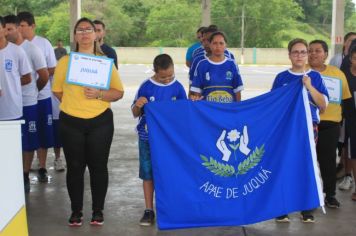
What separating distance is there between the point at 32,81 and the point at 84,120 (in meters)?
1.57

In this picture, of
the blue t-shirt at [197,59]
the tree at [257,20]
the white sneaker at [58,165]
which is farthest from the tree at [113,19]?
the blue t-shirt at [197,59]

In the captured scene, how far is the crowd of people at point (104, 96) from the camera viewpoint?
189 inches

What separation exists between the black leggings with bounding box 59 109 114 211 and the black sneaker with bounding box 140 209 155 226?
397 millimetres

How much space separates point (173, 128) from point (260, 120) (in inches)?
27.9

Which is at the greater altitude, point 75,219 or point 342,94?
point 342,94

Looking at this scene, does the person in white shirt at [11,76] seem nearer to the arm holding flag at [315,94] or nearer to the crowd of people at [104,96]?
the crowd of people at [104,96]

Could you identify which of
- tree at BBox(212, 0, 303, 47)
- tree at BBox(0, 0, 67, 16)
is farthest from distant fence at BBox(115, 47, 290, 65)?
tree at BBox(0, 0, 67, 16)

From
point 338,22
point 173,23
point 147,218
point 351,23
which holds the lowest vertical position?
point 147,218

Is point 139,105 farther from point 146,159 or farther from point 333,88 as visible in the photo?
point 333,88

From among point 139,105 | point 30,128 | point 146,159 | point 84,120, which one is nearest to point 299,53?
point 139,105

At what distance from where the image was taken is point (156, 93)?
16.1 ft

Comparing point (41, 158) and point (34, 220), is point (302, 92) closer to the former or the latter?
point (34, 220)

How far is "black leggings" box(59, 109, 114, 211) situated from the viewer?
4.79 metres

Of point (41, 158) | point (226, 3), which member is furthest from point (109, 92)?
point (226, 3)
